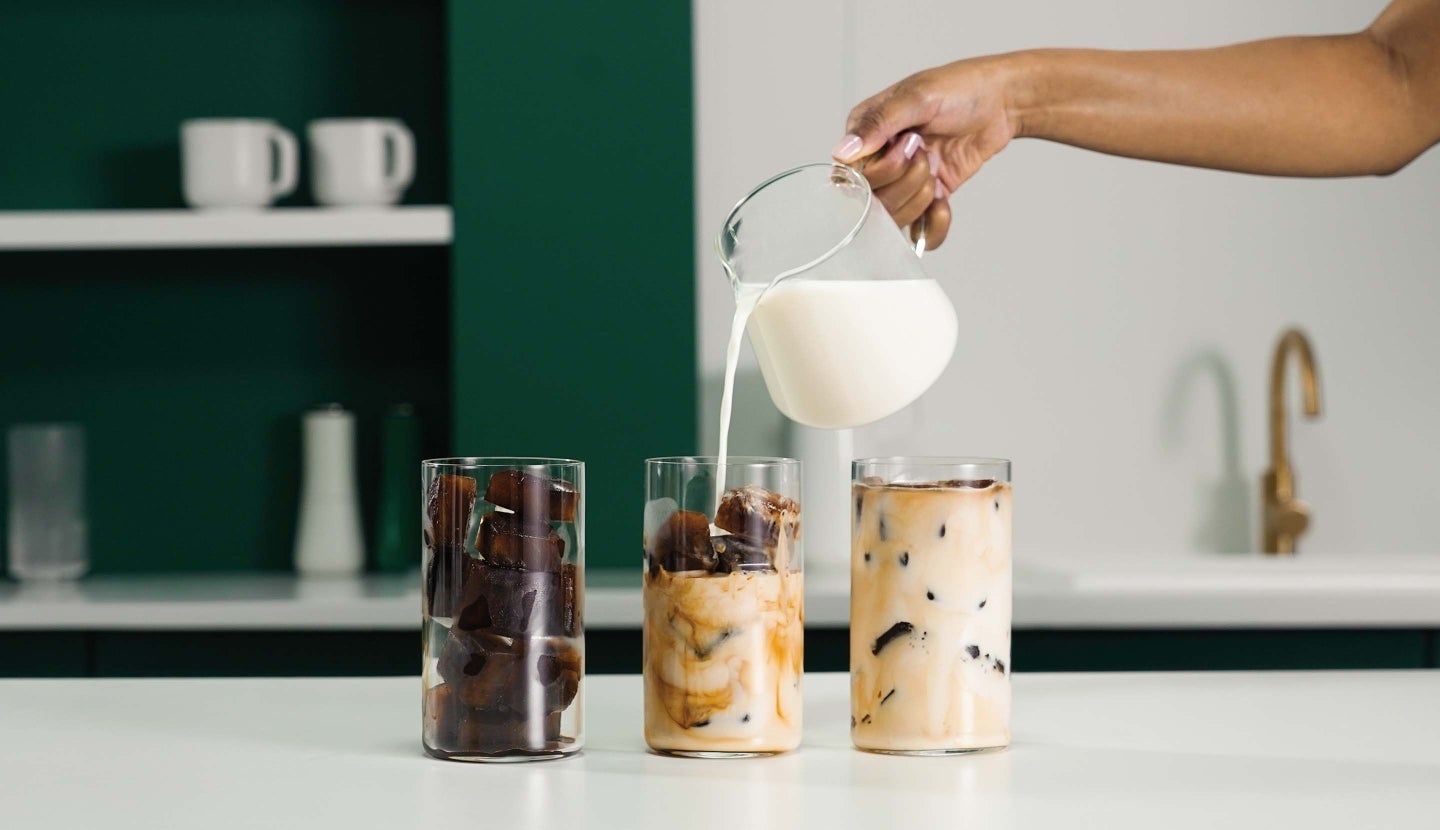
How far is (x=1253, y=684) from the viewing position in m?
1.13

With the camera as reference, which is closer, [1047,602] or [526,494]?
[526,494]

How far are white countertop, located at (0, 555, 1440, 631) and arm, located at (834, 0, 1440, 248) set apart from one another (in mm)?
599

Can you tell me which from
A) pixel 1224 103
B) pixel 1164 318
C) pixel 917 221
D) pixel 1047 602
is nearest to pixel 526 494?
pixel 917 221

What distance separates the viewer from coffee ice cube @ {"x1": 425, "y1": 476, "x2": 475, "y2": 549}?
84 cm

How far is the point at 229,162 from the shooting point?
7.35ft

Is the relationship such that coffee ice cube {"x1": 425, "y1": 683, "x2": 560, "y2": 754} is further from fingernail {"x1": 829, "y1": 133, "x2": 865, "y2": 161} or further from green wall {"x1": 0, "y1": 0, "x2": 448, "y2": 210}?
green wall {"x1": 0, "y1": 0, "x2": 448, "y2": 210}

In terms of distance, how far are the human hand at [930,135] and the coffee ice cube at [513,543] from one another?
16.0 inches

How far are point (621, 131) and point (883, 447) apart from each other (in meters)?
0.66

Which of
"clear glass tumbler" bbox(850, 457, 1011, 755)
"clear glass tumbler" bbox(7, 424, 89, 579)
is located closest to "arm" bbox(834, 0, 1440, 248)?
"clear glass tumbler" bbox(850, 457, 1011, 755)

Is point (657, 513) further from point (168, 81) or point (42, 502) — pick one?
point (168, 81)

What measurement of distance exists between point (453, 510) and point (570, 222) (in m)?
1.44

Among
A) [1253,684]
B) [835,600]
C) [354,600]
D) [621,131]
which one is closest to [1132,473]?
[835,600]

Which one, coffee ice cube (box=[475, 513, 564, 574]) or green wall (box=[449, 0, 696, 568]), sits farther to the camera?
green wall (box=[449, 0, 696, 568])

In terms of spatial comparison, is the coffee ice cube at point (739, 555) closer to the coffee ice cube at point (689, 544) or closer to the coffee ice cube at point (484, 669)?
the coffee ice cube at point (689, 544)
